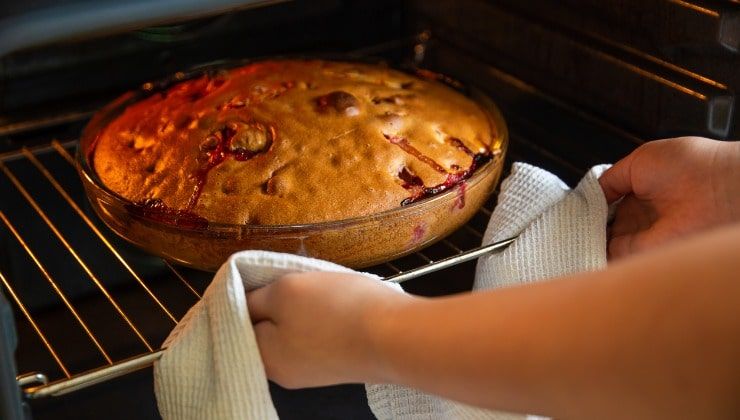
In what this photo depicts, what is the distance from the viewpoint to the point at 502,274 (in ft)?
2.79

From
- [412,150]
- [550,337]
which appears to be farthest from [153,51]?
[550,337]

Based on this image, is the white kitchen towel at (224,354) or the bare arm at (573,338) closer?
the bare arm at (573,338)

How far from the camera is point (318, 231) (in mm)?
812

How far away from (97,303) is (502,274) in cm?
47

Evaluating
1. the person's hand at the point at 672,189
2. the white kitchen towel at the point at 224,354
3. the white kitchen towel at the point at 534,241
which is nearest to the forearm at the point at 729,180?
the person's hand at the point at 672,189

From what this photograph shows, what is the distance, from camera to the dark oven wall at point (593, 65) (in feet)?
3.03

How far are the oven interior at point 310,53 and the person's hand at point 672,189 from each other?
4.3 inches

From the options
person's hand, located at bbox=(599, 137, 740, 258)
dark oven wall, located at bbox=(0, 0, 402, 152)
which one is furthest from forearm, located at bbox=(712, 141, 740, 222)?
dark oven wall, located at bbox=(0, 0, 402, 152)

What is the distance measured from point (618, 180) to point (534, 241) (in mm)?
118

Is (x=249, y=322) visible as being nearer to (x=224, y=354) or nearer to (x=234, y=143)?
(x=224, y=354)

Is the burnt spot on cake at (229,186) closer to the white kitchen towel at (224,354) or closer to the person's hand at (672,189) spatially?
the white kitchen towel at (224,354)

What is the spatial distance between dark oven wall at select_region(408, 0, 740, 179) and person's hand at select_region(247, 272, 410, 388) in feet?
1.50

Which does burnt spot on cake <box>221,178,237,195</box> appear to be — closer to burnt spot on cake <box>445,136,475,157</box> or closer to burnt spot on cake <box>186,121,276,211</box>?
burnt spot on cake <box>186,121,276,211</box>

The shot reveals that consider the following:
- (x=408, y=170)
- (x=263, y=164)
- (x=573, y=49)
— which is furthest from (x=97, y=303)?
(x=573, y=49)
